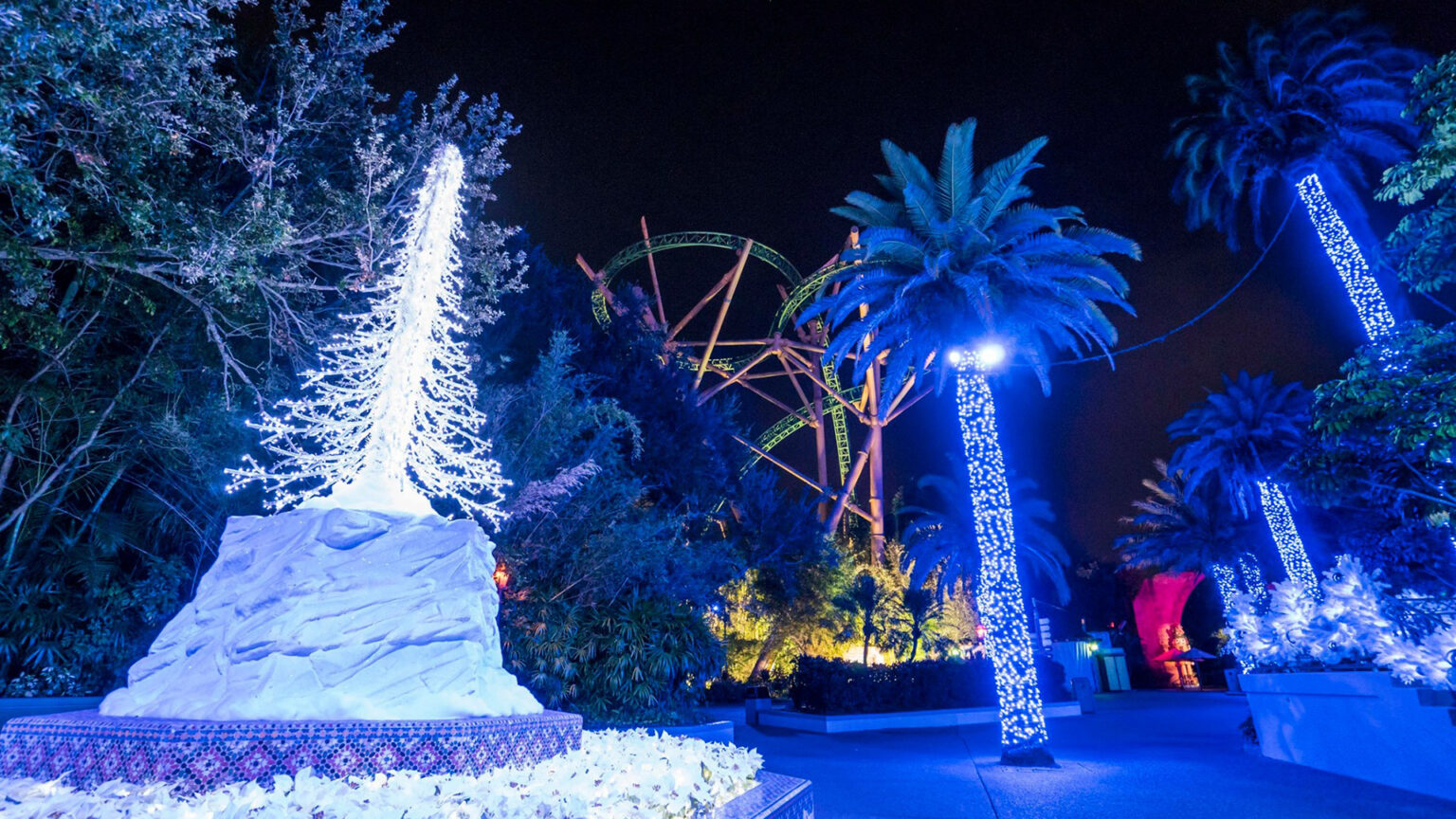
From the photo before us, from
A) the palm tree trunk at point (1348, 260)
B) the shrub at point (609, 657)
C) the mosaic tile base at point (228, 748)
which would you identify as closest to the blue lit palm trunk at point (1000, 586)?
the shrub at point (609, 657)

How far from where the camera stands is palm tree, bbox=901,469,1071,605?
2819 centimetres

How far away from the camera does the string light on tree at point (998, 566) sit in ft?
39.9

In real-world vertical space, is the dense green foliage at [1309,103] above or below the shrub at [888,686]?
above

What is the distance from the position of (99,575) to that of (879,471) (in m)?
23.0

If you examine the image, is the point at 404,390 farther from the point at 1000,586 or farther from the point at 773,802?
the point at 1000,586

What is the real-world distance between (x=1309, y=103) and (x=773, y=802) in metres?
19.7

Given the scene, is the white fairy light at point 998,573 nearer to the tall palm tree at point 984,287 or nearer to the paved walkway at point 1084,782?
the tall palm tree at point 984,287

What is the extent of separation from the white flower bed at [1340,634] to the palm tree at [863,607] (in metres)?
12.2

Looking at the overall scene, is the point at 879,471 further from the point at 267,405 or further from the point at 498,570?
the point at 267,405

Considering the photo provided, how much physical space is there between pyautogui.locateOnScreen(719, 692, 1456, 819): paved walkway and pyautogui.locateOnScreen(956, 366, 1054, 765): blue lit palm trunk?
0.74m

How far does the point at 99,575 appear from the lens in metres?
10.4

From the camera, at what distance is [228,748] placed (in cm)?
439

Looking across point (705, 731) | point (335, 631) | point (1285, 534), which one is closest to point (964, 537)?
point (1285, 534)

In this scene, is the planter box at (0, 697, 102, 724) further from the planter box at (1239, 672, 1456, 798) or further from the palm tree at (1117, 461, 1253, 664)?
the palm tree at (1117, 461, 1253, 664)
